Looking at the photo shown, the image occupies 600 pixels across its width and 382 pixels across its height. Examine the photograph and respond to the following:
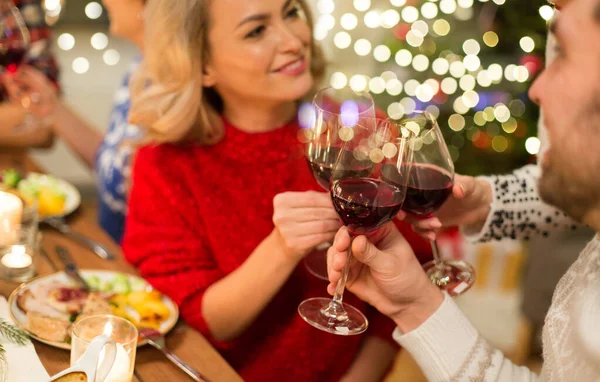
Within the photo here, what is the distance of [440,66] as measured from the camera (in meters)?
3.01

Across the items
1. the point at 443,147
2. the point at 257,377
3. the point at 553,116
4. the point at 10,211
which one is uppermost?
the point at 553,116

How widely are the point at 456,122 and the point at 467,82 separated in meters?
0.19

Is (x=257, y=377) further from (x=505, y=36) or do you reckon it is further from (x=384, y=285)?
(x=505, y=36)

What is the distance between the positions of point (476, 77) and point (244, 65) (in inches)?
66.5

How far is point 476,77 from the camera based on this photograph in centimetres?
300

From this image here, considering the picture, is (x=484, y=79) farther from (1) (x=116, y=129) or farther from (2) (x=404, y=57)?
(1) (x=116, y=129)

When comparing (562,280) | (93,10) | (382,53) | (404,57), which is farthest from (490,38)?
(93,10)

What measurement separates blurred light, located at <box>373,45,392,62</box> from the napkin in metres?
2.34

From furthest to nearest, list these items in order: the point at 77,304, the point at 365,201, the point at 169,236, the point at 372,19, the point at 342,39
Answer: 1. the point at 342,39
2. the point at 372,19
3. the point at 169,236
4. the point at 77,304
5. the point at 365,201

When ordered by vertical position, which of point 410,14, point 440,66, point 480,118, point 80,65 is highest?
point 410,14

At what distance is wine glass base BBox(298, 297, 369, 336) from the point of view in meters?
1.20

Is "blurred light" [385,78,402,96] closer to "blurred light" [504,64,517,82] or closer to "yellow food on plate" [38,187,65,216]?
"blurred light" [504,64,517,82]

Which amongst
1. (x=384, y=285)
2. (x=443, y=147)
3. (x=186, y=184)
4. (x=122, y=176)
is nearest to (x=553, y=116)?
(x=443, y=147)

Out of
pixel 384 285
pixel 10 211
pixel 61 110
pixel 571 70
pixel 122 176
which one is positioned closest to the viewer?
pixel 571 70
